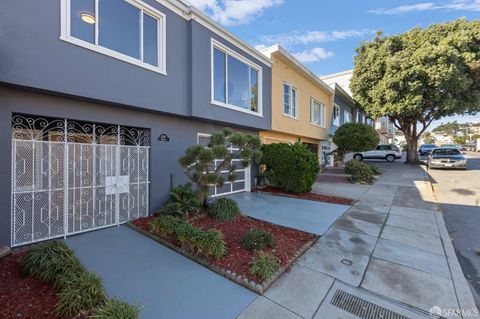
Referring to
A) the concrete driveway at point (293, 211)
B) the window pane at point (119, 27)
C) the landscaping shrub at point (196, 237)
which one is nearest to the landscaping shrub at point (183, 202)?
the landscaping shrub at point (196, 237)

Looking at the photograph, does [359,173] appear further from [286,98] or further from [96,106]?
[96,106]

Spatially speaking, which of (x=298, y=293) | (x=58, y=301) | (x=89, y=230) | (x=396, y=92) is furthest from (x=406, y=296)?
(x=396, y=92)

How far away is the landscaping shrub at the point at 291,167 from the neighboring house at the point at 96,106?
9.65ft

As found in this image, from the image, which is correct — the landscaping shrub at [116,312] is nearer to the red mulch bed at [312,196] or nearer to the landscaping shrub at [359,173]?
the red mulch bed at [312,196]

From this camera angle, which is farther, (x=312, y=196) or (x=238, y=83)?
(x=312, y=196)

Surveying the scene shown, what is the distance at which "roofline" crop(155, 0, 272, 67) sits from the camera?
6220mm

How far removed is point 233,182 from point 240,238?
379 cm

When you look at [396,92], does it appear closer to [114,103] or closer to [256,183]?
[256,183]

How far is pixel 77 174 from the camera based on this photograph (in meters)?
4.96

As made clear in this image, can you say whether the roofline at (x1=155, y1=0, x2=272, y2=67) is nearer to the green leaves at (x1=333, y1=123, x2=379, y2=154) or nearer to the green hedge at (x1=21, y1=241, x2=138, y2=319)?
the green hedge at (x1=21, y1=241, x2=138, y2=319)

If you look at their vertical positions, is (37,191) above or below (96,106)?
below

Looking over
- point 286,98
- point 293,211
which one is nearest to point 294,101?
point 286,98

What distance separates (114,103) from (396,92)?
62.0 feet

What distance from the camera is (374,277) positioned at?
11.8 ft
